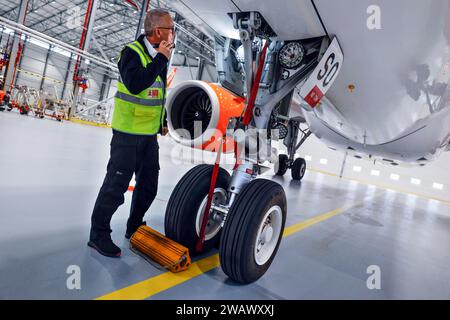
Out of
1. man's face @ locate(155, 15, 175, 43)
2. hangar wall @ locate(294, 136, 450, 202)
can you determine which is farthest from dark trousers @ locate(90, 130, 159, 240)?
hangar wall @ locate(294, 136, 450, 202)

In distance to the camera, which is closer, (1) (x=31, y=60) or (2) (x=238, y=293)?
(2) (x=238, y=293)

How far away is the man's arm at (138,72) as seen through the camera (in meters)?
1.71

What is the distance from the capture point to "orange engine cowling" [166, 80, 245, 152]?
10.6 ft

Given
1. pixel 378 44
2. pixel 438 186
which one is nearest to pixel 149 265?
pixel 378 44

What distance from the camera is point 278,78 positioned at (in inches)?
82.6

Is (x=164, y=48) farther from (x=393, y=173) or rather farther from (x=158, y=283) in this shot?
(x=393, y=173)

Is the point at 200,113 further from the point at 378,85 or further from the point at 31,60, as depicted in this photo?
the point at 31,60

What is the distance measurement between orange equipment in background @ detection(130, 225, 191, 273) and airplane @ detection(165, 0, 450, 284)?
121 millimetres

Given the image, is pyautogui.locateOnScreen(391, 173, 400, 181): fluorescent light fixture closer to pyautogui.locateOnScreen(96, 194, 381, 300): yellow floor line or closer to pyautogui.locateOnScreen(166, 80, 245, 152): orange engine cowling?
pyautogui.locateOnScreen(166, 80, 245, 152): orange engine cowling

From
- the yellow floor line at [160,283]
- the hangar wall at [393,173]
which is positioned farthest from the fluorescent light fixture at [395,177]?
the yellow floor line at [160,283]

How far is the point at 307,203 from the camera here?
505 cm

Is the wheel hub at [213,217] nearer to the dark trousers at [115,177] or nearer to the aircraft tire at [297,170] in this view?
the dark trousers at [115,177]
